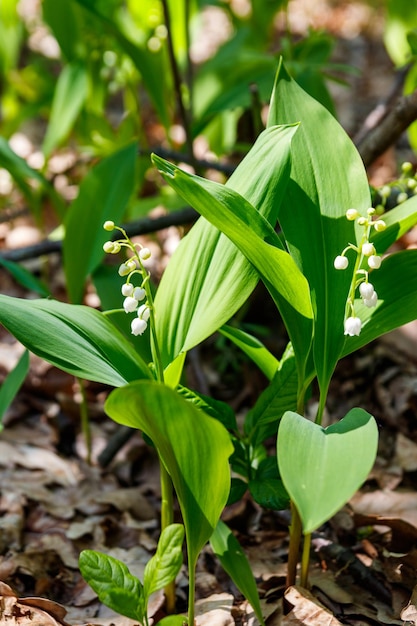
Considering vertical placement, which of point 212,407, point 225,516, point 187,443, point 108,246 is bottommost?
point 225,516

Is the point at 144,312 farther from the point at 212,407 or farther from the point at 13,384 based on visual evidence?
the point at 13,384

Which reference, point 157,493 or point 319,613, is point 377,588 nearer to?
Answer: point 319,613

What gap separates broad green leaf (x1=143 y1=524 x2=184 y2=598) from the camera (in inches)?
45.6

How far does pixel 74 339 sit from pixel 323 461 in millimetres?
489

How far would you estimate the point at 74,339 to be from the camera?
47.1 inches

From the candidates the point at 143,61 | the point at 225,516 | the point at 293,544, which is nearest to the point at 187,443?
the point at 293,544

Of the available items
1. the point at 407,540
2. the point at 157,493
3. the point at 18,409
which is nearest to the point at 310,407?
the point at 157,493

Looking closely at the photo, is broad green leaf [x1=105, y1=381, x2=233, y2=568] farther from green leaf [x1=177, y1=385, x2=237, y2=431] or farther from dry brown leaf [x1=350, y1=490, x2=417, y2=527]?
dry brown leaf [x1=350, y1=490, x2=417, y2=527]

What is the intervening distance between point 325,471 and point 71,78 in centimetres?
228

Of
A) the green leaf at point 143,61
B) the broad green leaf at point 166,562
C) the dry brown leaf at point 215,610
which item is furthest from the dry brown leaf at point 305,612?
the green leaf at point 143,61

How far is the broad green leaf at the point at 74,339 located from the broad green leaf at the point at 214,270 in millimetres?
83

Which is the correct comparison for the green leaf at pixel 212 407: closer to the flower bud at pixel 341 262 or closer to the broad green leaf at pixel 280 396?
the broad green leaf at pixel 280 396

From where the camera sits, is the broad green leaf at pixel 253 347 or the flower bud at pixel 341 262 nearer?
the flower bud at pixel 341 262

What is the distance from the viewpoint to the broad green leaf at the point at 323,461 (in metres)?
0.87
